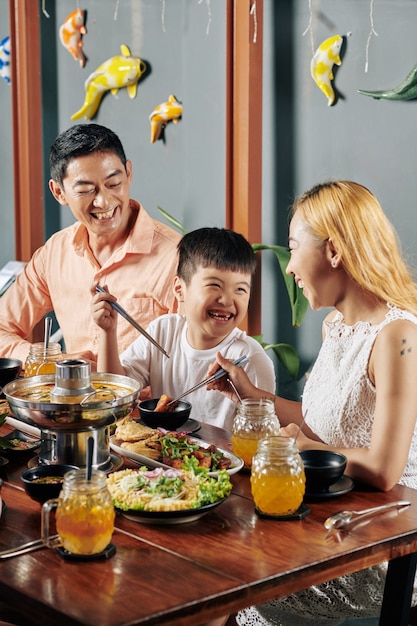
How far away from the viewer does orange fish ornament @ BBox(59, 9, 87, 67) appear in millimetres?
4844

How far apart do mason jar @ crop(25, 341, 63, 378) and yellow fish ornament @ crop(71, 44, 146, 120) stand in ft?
7.78

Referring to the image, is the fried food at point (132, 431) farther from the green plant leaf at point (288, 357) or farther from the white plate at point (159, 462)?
the green plant leaf at point (288, 357)

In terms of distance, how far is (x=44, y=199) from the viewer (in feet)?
17.4

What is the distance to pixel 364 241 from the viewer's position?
2082 mm

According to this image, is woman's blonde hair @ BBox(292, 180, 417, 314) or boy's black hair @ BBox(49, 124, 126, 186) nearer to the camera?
woman's blonde hair @ BBox(292, 180, 417, 314)

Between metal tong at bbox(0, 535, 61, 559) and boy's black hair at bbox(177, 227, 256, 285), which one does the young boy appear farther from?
metal tong at bbox(0, 535, 61, 559)

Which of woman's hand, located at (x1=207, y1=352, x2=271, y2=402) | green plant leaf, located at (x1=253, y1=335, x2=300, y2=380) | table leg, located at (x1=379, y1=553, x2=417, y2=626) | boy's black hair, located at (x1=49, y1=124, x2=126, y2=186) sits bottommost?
green plant leaf, located at (x1=253, y1=335, x2=300, y2=380)

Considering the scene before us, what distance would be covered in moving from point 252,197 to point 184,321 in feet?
3.46

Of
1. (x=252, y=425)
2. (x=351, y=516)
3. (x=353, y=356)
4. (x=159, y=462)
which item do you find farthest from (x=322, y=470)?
(x=353, y=356)

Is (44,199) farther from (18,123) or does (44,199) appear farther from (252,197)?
(252,197)

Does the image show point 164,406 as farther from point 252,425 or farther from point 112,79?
point 112,79

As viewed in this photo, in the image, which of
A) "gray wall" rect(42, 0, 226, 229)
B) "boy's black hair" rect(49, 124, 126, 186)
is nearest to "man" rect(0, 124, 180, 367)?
"boy's black hair" rect(49, 124, 126, 186)

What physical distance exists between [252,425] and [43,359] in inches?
34.1

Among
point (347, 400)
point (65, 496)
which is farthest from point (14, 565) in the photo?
point (347, 400)
